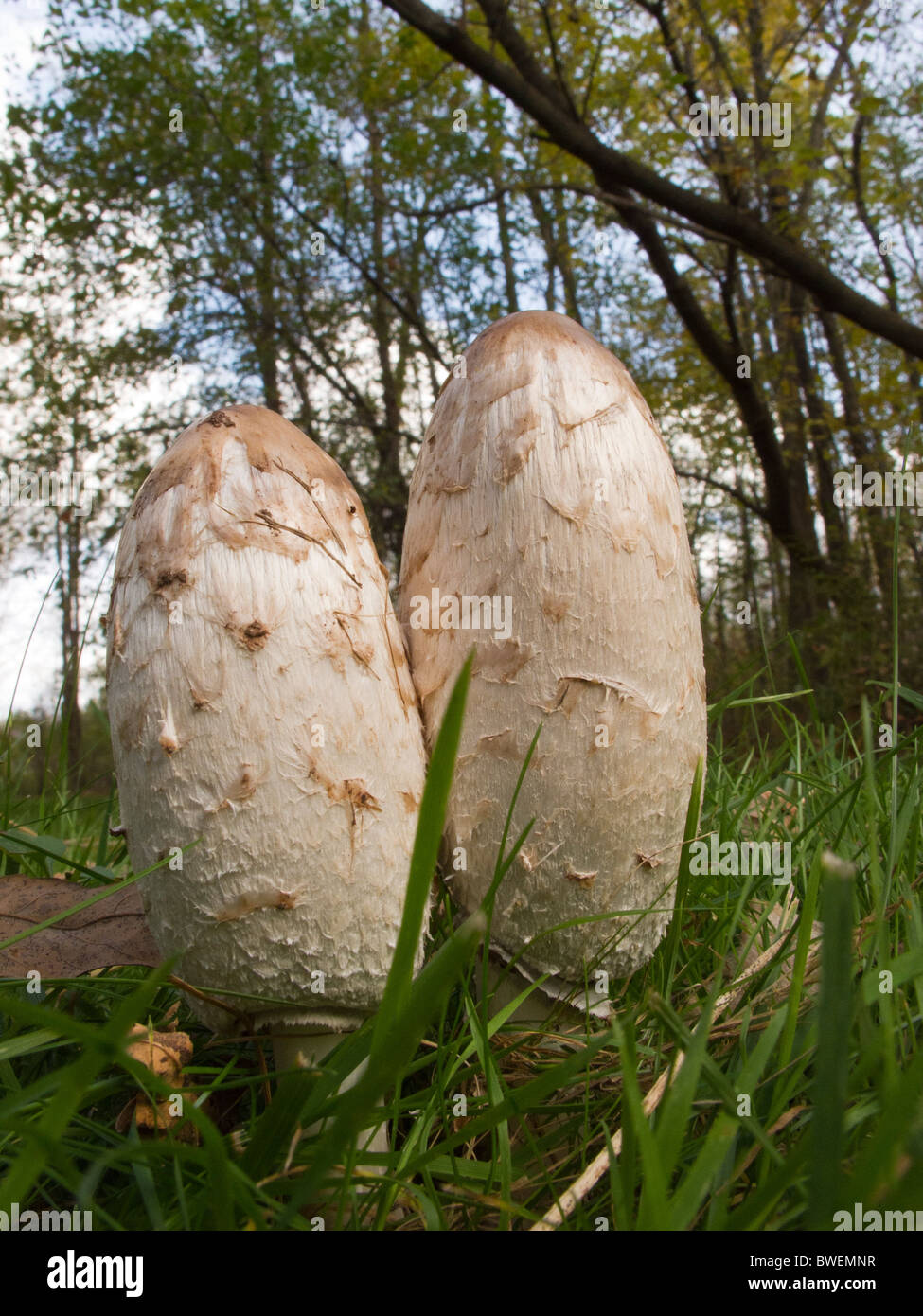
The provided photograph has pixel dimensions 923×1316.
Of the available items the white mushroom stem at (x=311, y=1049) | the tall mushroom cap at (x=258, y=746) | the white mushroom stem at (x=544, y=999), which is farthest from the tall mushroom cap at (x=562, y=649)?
the white mushroom stem at (x=311, y=1049)

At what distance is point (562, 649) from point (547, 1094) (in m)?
0.71

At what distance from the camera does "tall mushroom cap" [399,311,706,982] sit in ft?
4.88

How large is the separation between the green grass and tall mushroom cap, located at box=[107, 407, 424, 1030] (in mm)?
142

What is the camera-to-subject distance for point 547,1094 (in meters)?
1.08

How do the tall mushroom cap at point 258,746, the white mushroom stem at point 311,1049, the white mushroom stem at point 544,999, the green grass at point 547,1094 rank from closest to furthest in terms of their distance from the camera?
the green grass at point 547,1094 < the tall mushroom cap at point 258,746 < the white mushroom stem at point 311,1049 < the white mushroom stem at point 544,999

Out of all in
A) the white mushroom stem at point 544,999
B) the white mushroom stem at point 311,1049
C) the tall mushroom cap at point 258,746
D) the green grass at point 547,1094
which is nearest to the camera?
the green grass at point 547,1094

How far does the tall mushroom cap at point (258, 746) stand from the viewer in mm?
1327

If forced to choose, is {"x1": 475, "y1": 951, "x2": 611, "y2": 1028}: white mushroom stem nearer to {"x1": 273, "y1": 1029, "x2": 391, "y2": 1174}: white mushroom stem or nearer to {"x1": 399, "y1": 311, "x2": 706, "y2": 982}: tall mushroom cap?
{"x1": 399, "y1": 311, "x2": 706, "y2": 982}: tall mushroom cap

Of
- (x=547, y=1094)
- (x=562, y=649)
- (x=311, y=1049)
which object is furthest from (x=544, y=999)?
(x=562, y=649)

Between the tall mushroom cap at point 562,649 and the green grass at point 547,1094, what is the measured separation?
11 cm

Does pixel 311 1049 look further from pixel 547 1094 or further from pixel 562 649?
pixel 562 649

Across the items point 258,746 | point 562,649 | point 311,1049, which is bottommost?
point 311,1049

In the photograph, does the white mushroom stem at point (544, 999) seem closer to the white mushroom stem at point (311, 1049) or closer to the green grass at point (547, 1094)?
the green grass at point (547, 1094)
